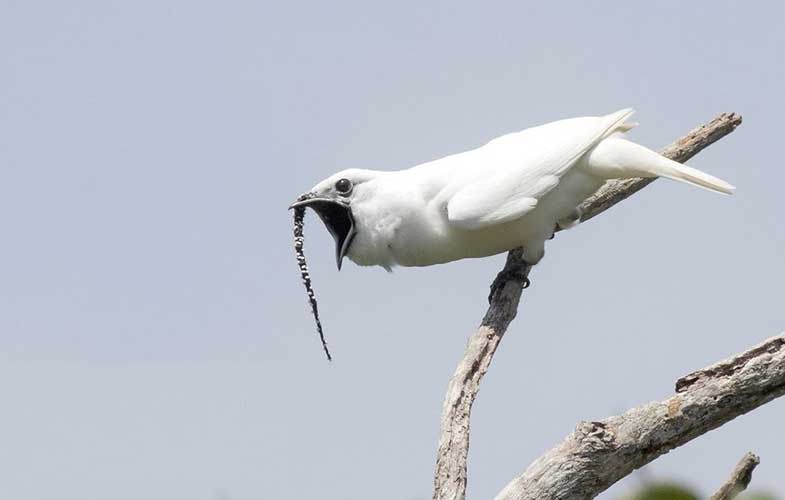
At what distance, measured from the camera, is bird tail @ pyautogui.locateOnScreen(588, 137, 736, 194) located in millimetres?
6914

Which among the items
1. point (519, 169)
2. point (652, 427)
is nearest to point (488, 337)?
point (519, 169)

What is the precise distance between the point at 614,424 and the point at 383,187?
8.60 feet

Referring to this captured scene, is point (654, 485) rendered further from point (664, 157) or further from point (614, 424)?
point (664, 157)

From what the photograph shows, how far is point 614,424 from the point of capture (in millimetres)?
4922

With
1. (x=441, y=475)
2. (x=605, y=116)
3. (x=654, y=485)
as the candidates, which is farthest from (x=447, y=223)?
(x=654, y=485)

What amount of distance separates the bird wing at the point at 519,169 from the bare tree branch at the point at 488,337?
0.36 metres

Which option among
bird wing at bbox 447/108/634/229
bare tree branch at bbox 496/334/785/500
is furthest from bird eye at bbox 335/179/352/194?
bare tree branch at bbox 496/334/785/500

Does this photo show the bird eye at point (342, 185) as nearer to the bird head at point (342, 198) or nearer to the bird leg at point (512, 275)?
the bird head at point (342, 198)

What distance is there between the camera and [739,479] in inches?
173

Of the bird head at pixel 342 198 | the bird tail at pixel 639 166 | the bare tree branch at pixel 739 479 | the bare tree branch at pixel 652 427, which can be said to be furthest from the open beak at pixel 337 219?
the bare tree branch at pixel 739 479

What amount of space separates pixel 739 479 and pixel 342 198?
3.30m

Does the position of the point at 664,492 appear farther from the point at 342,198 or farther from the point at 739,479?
the point at 342,198

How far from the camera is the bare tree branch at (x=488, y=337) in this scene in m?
5.34

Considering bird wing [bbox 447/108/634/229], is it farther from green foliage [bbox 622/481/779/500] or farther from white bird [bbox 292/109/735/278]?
green foliage [bbox 622/481/779/500]
